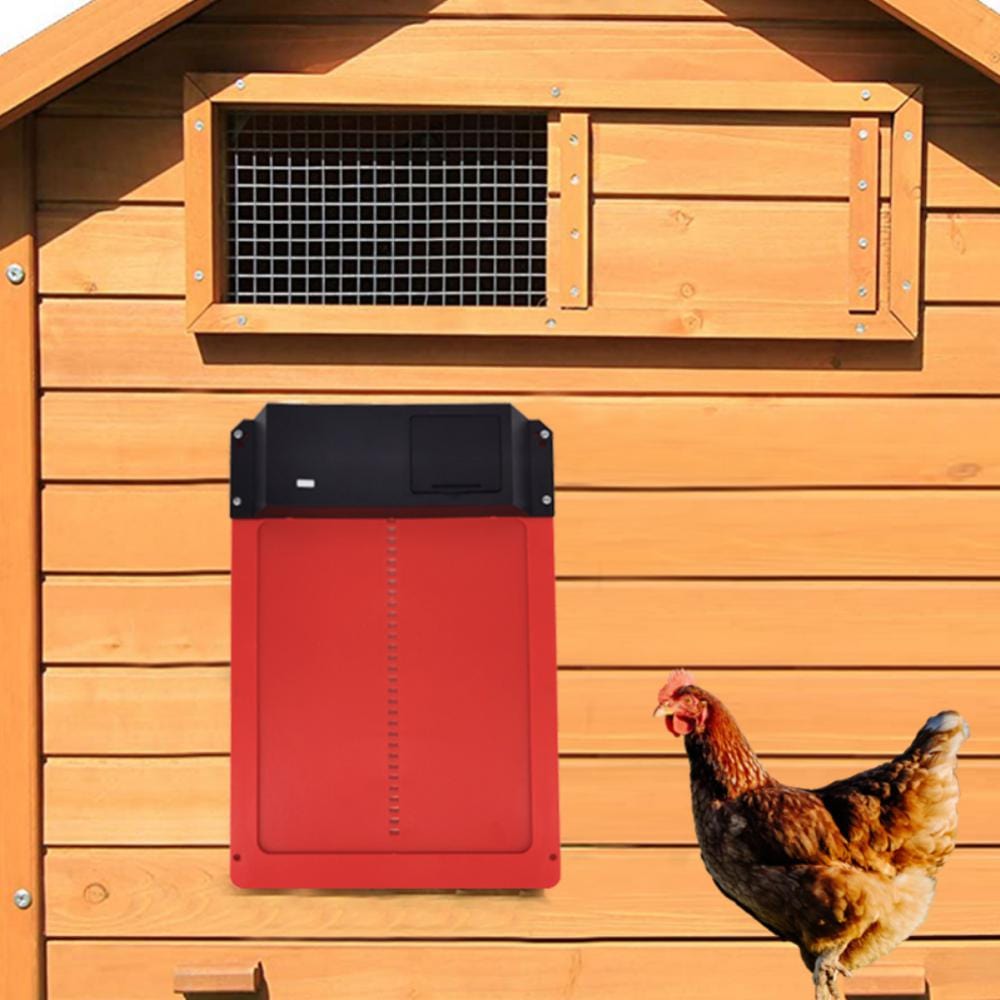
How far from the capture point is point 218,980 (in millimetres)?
2641

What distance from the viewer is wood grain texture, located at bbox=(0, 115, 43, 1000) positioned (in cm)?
265

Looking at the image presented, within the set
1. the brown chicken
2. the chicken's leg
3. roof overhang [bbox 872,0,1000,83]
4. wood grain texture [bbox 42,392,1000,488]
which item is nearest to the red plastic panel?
wood grain texture [bbox 42,392,1000,488]

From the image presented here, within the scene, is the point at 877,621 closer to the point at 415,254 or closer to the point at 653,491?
the point at 653,491

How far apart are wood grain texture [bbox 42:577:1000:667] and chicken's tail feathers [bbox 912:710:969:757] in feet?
0.33

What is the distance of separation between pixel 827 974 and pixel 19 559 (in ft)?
5.30

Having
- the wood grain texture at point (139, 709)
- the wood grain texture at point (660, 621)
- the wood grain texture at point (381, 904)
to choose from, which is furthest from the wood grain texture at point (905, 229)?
the wood grain texture at point (139, 709)

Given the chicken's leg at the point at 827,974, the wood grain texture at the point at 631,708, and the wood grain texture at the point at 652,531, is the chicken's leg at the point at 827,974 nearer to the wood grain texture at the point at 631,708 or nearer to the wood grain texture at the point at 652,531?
the wood grain texture at the point at 631,708

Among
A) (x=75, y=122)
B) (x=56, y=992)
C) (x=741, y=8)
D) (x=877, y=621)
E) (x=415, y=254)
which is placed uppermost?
(x=741, y=8)

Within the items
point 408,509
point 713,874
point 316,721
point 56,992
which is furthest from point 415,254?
point 56,992

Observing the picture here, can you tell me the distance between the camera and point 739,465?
2.66 meters

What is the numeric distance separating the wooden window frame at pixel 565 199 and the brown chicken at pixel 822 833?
0.66m

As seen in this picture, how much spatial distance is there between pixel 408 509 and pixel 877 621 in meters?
0.86

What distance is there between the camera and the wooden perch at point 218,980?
263 centimetres

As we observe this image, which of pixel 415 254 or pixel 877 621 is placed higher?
pixel 415 254
